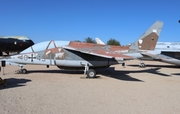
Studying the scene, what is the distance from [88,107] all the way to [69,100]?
95 centimetres

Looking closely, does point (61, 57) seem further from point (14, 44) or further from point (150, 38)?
point (14, 44)

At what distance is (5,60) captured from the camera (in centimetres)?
1163

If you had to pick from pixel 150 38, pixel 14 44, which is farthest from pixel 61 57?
pixel 14 44

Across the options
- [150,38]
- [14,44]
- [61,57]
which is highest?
[14,44]

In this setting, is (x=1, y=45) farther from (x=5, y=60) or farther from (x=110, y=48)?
(x=110, y=48)

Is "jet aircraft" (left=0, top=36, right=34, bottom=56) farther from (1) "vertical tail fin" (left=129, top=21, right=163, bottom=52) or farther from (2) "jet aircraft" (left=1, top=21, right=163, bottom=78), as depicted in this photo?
(1) "vertical tail fin" (left=129, top=21, right=163, bottom=52)

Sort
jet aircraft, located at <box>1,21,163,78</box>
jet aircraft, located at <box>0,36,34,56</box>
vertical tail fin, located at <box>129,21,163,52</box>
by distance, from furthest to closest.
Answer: jet aircraft, located at <box>0,36,34,56</box> → vertical tail fin, located at <box>129,21,163,52</box> → jet aircraft, located at <box>1,21,163,78</box>

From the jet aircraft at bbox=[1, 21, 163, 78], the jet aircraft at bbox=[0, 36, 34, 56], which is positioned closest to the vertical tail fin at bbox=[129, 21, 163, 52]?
the jet aircraft at bbox=[1, 21, 163, 78]

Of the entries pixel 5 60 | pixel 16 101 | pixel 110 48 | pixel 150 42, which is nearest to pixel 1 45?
pixel 5 60

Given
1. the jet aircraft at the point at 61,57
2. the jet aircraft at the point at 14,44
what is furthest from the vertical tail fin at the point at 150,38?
the jet aircraft at the point at 14,44

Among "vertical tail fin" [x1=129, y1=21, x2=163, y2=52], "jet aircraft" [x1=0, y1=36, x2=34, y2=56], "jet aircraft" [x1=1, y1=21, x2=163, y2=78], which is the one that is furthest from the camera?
"jet aircraft" [x1=0, y1=36, x2=34, y2=56]

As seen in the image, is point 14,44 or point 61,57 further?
point 14,44

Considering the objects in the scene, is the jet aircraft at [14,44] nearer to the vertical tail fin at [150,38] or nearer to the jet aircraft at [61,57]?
the jet aircraft at [61,57]

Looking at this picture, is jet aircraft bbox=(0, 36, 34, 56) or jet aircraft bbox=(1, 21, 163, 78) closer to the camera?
jet aircraft bbox=(1, 21, 163, 78)
